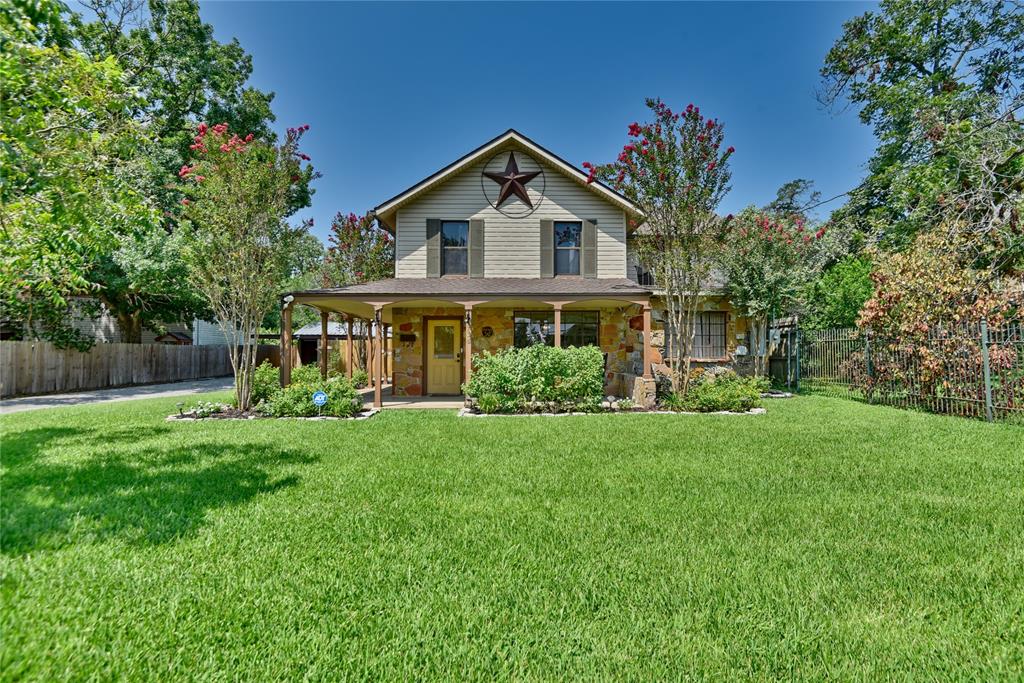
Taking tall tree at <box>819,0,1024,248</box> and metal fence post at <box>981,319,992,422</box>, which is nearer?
metal fence post at <box>981,319,992,422</box>

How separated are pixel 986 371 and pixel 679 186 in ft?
21.1

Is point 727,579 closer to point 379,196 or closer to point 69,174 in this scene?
point 69,174

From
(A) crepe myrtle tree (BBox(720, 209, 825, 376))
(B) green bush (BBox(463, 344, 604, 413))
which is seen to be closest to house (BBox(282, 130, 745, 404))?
(B) green bush (BBox(463, 344, 604, 413))

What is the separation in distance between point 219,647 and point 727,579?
2.64 m

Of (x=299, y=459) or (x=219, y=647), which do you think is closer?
(x=219, y=647)

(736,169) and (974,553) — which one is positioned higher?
(736,169)

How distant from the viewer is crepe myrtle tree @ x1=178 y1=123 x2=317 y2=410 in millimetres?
8992

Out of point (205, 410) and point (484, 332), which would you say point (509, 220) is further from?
point (205, 410)

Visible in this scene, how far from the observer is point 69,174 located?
151 inches

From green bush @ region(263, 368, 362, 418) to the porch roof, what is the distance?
2.09 m

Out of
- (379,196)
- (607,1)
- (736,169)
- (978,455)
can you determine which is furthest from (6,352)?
(978,455)

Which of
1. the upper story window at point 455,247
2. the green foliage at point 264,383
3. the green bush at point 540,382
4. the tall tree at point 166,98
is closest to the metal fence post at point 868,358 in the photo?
the green bush at point 540,382

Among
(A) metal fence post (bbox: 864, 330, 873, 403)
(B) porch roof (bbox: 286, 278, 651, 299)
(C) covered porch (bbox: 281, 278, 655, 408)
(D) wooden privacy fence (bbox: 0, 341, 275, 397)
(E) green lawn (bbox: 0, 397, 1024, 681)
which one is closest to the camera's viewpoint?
(E) green lawn (bbox: 0, 397, 1024, 681)

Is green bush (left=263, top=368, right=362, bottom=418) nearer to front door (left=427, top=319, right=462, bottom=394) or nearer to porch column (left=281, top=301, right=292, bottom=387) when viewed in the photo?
porch column (left=281, top=301, right=292, bottom=387)
